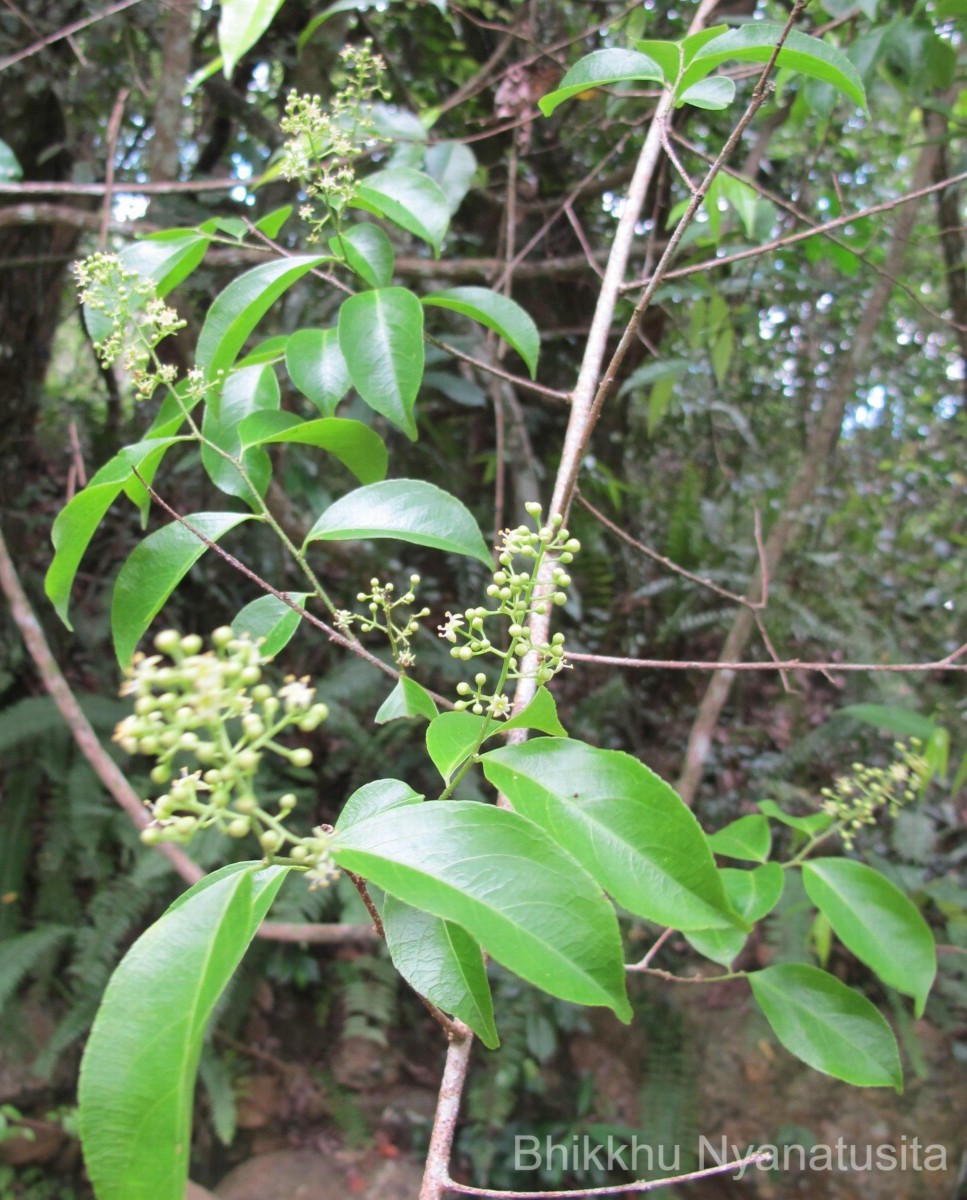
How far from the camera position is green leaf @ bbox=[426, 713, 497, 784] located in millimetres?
489

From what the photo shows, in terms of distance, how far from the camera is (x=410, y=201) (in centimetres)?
86

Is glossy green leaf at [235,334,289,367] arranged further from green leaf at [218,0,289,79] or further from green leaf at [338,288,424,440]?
green leaf at [218,0,289,79]

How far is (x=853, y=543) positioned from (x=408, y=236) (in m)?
2.49

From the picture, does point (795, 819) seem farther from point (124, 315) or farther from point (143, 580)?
point (124, 315)

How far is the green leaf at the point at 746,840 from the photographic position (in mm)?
937

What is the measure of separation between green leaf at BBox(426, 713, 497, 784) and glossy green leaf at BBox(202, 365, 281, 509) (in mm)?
285

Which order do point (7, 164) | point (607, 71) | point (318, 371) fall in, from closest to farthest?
point (607, 71)
point (318, 371)
point (7, 164)

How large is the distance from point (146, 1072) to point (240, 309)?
647 millimetres

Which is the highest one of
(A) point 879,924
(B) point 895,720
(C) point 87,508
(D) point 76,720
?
(C) point 87,508

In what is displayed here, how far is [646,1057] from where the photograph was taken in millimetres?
2658

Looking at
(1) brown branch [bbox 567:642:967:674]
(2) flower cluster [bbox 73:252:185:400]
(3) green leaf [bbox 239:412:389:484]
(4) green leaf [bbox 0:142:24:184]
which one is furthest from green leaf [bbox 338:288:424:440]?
(4) green leaf [bbox 0:142:24:184]

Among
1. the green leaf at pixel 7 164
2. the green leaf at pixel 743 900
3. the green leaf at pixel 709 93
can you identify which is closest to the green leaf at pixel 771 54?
the green leaf at pixel 709 93

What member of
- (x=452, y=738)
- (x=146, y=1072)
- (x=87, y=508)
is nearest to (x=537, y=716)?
(x=452, y=738)

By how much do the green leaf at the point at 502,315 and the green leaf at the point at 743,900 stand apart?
573 mm
